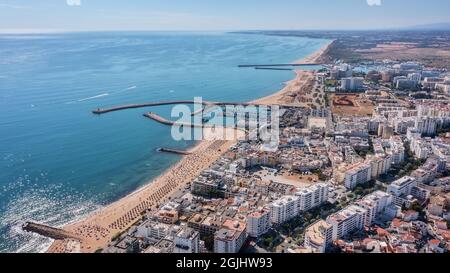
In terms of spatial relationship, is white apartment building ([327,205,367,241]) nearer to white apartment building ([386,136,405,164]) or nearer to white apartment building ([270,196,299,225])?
white apartment building ([270,196,299,225])

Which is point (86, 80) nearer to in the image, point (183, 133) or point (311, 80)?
point (183, 133)

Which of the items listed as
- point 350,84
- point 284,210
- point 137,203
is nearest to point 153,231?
point 137,203

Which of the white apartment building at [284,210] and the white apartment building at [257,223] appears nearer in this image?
the white apartment building at [257,223]

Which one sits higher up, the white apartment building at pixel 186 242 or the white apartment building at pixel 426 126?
the white apartment building at pixel 426 126

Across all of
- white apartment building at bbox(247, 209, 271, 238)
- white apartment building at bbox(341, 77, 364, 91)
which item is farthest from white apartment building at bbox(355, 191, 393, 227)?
white apartment building at bbox(341, 77, 364, 91)

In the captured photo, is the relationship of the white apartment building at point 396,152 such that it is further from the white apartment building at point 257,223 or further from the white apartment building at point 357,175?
the white apartment building at point 257,223

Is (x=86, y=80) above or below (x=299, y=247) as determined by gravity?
above

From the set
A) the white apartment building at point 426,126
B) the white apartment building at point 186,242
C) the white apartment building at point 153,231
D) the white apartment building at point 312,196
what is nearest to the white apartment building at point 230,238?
the white apartment building at point 186,242
